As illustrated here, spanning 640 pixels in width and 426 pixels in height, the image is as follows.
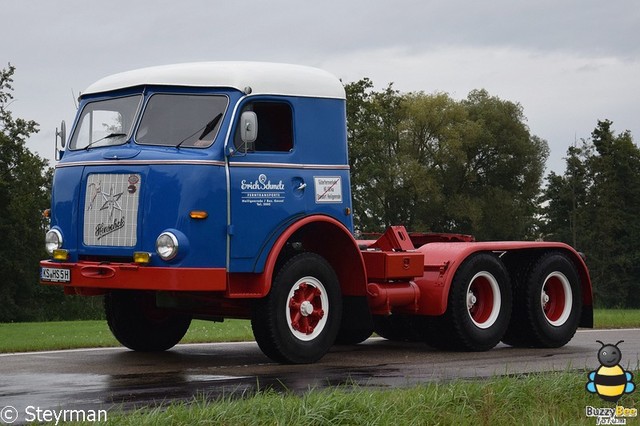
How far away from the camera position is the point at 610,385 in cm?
945

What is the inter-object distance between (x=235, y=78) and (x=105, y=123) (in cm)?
161

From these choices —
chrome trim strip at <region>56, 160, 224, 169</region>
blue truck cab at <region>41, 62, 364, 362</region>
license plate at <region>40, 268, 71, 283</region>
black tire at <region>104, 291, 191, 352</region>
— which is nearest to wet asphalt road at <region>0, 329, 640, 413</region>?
black tire at <region>104, 291, 191, 352</region>

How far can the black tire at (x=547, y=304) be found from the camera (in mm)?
14641

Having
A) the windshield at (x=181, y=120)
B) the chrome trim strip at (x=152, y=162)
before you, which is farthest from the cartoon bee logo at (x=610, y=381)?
the windshield at (x=181, y=120)

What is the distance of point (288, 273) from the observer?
12.1 metres

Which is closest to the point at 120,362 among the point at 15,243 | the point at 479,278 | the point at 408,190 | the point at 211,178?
the point at 211,178

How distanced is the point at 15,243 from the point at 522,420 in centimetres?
5072

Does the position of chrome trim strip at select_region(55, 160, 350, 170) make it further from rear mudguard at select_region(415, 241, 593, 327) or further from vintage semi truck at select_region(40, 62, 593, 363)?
rear mudguard at select_region(415, 241, 593, 327)

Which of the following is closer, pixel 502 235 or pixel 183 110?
pixel 183 110

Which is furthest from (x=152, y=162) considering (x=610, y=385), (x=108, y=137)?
(x=610, y=385)

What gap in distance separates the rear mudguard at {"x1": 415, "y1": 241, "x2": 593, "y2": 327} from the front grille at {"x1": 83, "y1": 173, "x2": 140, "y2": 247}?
379 centimetres

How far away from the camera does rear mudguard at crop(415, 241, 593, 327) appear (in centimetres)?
1364

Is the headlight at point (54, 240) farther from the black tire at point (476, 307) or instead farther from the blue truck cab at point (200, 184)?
the black tire at point (476, 307)

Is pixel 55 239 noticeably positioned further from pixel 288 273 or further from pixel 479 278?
pixel 479 278
